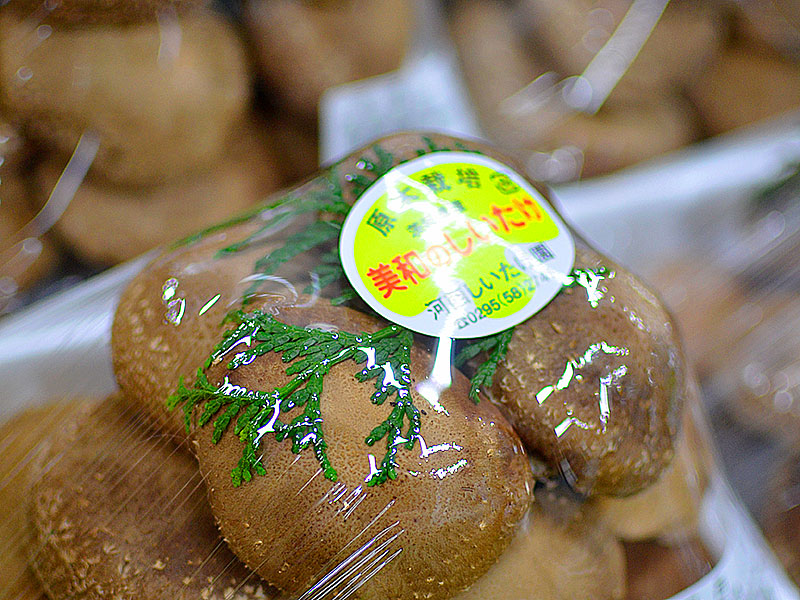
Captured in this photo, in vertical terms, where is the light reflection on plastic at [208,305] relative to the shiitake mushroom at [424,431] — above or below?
above

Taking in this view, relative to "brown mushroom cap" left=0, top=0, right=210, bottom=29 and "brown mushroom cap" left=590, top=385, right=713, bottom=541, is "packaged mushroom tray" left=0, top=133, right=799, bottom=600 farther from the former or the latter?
"brown mushroom cap" left=0, top=0, right=210, bottom=29

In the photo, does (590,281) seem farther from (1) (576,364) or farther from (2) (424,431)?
(2) (424,431)

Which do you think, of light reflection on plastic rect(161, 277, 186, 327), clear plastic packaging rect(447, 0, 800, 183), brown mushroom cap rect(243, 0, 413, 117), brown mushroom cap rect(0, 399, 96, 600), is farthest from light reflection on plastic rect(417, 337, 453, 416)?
clear plastic packaging rect(447, 0, 800, 183)

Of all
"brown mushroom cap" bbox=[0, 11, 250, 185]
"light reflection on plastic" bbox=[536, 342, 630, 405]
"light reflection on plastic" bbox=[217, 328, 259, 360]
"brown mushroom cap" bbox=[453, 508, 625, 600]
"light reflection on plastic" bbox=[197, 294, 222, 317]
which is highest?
"brown mushroom cap" bbox=[0, 11, 250, 185]

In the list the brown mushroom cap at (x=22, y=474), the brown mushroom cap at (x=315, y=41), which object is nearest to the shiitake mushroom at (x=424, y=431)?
the brown mushroom cap at (x=22, y=474)

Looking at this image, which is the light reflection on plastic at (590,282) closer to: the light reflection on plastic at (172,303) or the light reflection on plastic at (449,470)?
the light reflection on plastic at (449,470)

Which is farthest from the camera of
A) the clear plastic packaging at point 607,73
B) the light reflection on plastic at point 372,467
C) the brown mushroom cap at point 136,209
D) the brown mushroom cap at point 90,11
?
the clear plastic packaging at point 607,73

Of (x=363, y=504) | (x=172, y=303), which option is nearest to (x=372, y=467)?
(x=363, y=504)
